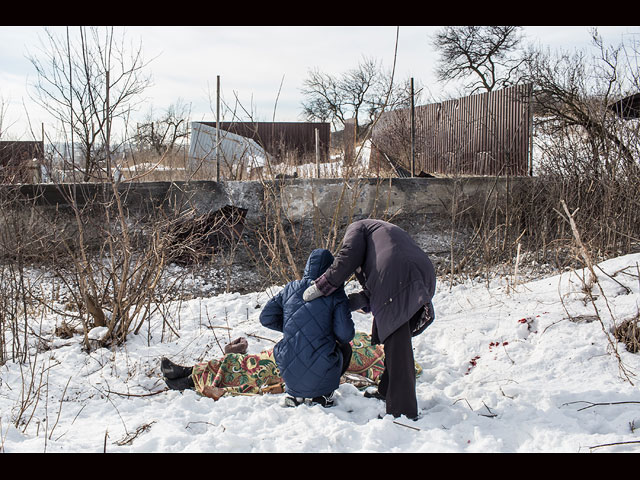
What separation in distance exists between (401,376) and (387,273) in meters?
0.66

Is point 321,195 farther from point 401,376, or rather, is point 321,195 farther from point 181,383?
point 401,376

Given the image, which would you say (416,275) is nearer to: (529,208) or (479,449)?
(479,449)

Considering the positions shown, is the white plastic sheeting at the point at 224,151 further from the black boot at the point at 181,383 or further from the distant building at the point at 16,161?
the black boot at the point at 181,383

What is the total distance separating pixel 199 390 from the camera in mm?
3758

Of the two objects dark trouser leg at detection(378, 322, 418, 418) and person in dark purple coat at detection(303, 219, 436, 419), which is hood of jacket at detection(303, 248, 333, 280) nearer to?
person in dark purple coat at detection(303, 219, 436, 419)

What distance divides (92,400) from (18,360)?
123 cm

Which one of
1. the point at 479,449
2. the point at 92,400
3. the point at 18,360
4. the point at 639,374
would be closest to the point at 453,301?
the point at 639,374

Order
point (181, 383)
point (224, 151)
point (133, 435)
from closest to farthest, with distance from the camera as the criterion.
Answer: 1. point (133, 435)
2. point (181, 383)
3. point (224, 151)

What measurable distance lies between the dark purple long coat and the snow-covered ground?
0.65m

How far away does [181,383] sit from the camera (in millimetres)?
3885

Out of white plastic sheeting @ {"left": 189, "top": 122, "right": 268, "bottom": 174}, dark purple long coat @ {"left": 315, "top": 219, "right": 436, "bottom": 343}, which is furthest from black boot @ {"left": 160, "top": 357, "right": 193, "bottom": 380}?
white plastic sheeting @ {"left": 189, "top": 122, "right": 268, "bottom": 174}

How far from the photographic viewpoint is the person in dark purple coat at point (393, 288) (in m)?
3.20

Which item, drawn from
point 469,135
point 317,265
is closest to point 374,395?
point 317,265

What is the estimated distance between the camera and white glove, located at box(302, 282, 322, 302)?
10.9 ft
